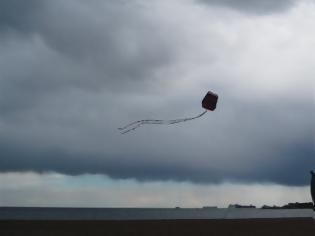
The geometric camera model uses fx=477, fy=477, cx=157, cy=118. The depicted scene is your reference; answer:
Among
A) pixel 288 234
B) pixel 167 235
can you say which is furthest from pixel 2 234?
pixel 288 234

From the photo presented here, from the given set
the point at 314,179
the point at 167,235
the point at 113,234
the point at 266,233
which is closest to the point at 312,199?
the point at 314,179

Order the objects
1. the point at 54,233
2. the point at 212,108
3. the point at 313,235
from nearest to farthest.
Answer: the point at 212,108 → the point at 313,235 → the point at 54,233

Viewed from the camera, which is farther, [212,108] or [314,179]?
[314,179]

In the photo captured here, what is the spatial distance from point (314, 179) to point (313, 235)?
363 inches

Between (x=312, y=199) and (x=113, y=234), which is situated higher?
(x=312, y=199)

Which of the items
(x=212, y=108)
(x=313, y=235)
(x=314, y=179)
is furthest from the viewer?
(x=314, y=179)

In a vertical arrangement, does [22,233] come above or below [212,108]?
below

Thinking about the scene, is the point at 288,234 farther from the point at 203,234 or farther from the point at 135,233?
the point at 135,233

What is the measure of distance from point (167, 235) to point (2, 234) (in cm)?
923

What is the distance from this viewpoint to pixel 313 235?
26.2 metres

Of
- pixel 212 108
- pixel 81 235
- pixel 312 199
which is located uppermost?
pixel 212 108

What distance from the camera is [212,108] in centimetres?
2452

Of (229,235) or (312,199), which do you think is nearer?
(229,235)

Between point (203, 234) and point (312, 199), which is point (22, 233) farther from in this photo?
point (312, 199)
